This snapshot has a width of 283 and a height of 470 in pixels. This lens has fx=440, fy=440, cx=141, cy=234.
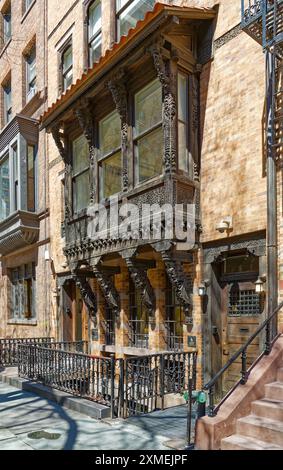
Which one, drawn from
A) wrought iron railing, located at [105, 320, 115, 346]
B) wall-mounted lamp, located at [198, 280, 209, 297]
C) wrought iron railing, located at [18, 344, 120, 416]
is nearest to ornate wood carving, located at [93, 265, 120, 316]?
wrought iron railing, located at [105, 320, 115, 346]

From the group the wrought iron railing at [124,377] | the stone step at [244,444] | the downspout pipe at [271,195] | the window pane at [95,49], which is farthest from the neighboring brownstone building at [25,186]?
the stone step at [244,444]

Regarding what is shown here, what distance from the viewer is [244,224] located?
791 centimetres

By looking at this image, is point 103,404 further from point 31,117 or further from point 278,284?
point 31,117

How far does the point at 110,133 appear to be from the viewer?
36.0 feet

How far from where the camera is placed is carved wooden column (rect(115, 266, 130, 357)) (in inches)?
439

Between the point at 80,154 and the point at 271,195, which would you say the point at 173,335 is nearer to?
the point at 271,195

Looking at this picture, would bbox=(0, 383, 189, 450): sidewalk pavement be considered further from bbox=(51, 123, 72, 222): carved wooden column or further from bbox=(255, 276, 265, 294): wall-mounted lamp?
bbox=(51, 123, 72, 222): carved wooden column

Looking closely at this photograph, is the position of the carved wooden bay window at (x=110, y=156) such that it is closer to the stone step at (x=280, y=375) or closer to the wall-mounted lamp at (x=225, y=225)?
the wall-mounted lamp at (x=225, y=225)

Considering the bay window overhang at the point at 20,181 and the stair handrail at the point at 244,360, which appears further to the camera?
the bay window overhang at the point at 20,181

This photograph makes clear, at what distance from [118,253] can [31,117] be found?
9.09m

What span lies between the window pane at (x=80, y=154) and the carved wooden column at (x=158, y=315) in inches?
151

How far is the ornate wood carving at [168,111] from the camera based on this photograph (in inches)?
330
